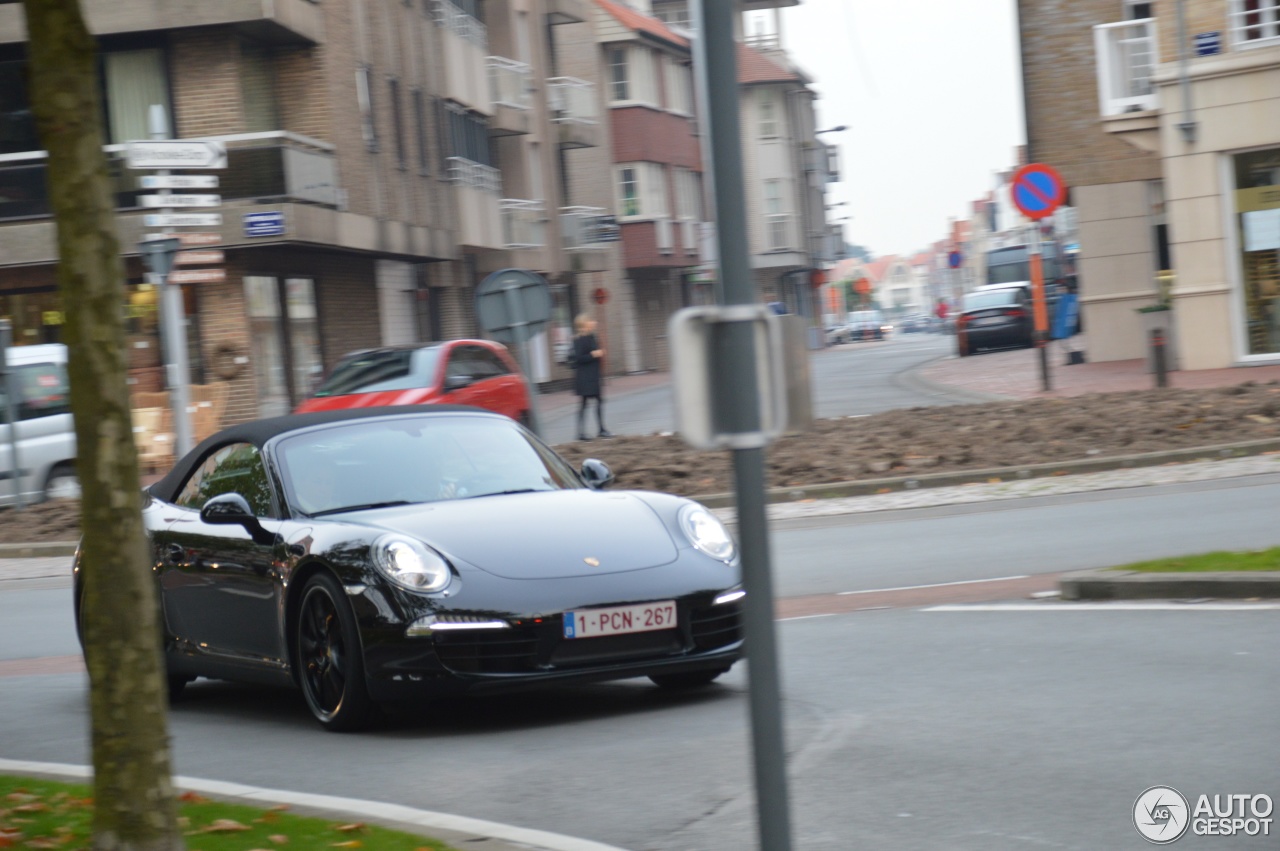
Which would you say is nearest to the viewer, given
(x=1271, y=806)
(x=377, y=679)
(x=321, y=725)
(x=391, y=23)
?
(x=1271, y=806)

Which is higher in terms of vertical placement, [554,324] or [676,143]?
[676,143]

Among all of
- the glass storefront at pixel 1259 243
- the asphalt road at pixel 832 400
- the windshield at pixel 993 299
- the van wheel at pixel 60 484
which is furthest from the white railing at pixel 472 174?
the van wheel at pixel 60 484

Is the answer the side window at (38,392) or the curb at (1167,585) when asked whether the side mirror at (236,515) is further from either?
the side window at (38,392)

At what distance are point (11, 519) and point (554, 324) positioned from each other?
130 ft

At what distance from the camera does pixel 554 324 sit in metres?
60.2

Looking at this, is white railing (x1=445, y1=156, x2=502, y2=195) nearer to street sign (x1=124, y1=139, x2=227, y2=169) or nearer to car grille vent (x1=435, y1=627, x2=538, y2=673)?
street sign (x1=124, y1=139, x2=227, y2=169)

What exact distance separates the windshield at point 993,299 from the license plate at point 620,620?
41.1 metres

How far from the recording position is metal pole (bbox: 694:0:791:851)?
3.91 m

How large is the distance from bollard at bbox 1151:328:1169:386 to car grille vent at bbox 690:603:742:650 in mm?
17510

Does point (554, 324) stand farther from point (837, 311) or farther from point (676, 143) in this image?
point (837, 311)

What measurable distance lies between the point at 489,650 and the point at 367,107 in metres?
32.2

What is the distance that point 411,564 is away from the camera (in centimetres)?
768

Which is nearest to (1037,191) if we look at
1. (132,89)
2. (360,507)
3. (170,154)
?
(170,154)

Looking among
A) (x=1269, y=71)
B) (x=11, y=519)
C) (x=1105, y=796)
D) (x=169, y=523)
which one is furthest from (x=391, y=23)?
(x=1105, y=796)
